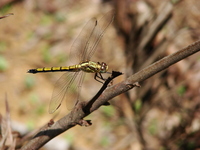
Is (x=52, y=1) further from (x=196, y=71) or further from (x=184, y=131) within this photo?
→ (x=184, y=131)

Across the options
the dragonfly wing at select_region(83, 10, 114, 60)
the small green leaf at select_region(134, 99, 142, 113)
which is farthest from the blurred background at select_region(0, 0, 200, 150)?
the dragonfly wing at select_region(83, 10, 114, 60)

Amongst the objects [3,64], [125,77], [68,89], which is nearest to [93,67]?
[68,89]

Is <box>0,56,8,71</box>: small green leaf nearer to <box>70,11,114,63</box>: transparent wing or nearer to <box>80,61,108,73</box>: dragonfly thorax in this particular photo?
<box>70,11,114,63</box>: transparent wing

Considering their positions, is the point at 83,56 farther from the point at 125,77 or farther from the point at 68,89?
the point at 125,77

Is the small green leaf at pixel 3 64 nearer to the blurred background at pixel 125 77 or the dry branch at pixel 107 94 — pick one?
the blurred background at pixel 125 77

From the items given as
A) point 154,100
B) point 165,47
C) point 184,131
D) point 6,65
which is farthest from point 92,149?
point 6,65
